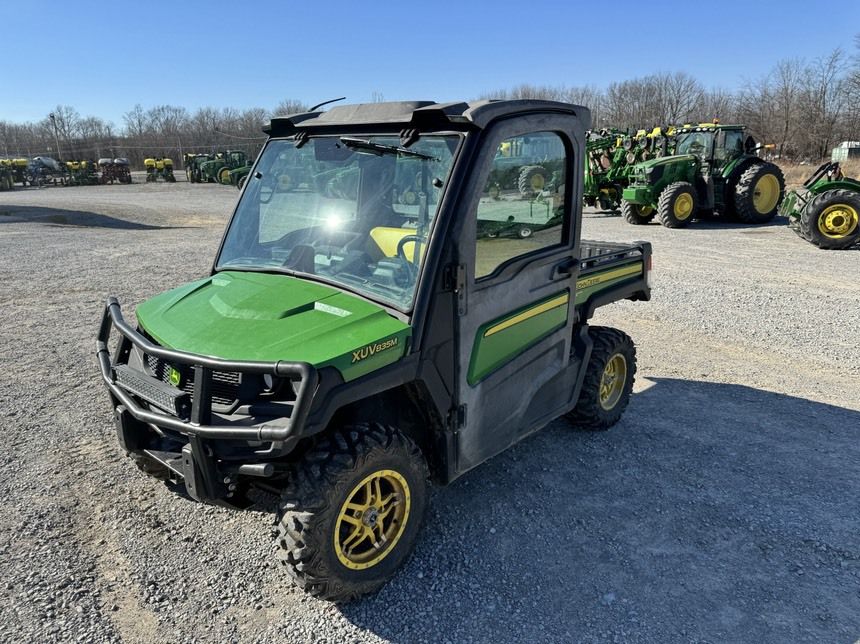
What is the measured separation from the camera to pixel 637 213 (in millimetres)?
15938

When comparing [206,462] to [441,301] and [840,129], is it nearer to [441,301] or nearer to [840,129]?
[441,301]

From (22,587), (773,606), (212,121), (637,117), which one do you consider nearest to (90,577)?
(22,587)

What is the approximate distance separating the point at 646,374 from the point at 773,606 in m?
3.02

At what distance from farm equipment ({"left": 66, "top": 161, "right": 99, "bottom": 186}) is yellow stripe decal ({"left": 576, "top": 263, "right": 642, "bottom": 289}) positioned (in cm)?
4458

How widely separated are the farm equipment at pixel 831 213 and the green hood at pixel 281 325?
1201cm

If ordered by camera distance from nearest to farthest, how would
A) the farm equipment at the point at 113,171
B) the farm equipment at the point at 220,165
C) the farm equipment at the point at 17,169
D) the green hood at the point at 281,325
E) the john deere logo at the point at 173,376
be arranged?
the green hood at the point at 281,325, the john deere logo at the point at 173,376, the farm equipment at the point at 220,165, the farm equipment at the point at 17,169, the farm equipment at the point at 113,171

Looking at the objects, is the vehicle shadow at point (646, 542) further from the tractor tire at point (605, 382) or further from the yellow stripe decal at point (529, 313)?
the yellow stripe decal at point (529, 313)

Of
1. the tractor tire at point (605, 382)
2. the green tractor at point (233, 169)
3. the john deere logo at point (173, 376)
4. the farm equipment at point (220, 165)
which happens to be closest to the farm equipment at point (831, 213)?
the tractor tire at point (605, 382)

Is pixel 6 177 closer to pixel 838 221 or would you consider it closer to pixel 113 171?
pixel 113 171

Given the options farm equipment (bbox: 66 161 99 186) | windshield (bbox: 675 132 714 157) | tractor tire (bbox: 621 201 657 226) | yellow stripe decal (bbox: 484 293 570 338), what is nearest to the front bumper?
yellow stripe decal (bbox: 484 293 570 338)

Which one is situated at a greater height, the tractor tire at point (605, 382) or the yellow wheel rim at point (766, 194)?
the yellow wheel rim at point (766, 194)

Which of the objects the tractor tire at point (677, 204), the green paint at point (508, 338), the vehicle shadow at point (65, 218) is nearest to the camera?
the green paint at point (508, 338)

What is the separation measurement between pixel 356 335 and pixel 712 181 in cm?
1501

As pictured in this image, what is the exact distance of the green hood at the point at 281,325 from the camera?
98.6 inches
